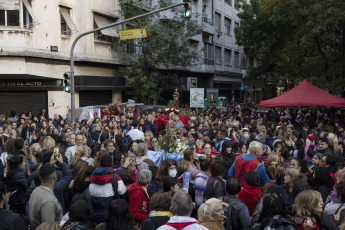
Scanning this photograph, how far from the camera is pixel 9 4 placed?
17.0 m

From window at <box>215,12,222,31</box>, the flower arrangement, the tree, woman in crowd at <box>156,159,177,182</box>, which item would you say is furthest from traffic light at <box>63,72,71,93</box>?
window at <box>215,12,222,31</box>

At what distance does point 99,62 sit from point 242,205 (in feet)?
59.4

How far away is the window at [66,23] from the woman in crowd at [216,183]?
635 inches

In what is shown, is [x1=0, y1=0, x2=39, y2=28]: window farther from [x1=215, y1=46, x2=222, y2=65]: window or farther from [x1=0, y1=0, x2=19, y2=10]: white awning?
[x1=215, y1=46, x2=222, y2=65]: window

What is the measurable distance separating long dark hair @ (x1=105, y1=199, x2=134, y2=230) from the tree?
1871cm

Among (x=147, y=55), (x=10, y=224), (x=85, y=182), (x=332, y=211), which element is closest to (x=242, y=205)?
A: (x=332, y=211)

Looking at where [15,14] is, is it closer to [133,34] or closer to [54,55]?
[54,55]

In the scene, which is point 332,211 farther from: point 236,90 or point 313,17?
point 236,90

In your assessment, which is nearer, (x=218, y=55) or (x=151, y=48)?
(x=151, y=48)

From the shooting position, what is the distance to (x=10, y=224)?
372 centimetres

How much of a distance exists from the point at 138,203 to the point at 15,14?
599 inches

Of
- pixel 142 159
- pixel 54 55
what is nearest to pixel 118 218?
pixel 142 159

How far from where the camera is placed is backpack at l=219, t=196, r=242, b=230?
4.48 metres

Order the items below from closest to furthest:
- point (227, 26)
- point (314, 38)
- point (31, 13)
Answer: point (31, 13) → point (314, 38) → point (227, 26)
